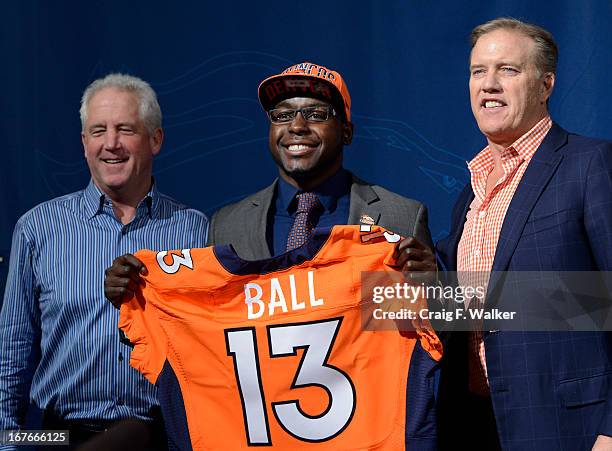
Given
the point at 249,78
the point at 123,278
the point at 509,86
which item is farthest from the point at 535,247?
the point at 249,78

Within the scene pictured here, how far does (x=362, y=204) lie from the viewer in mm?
2209

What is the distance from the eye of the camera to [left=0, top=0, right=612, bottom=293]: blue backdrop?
285 centimetres

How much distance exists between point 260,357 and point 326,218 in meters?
0.43

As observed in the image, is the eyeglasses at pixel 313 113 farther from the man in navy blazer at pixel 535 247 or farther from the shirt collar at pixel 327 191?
the man in navy blazer at pixel 535 247

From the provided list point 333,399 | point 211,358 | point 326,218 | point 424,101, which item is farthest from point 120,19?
point 333,399

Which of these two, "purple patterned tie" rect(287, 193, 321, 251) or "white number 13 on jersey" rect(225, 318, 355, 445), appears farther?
"purple patterned tie" rect(287, 193, 321, 251)

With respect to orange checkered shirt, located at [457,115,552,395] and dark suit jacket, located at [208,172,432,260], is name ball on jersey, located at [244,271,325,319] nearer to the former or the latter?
dark suit jacket, located at [208,172,432,260]

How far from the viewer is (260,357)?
6.70ft

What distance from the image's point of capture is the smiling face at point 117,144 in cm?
234

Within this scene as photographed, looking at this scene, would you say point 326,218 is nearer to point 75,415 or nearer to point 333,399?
point 333,399

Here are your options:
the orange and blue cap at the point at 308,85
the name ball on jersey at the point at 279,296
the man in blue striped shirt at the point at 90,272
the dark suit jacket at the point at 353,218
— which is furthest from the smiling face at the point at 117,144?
the name ball on jersey at the point at 279,296

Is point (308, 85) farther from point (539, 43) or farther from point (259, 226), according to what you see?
point (539, 43)

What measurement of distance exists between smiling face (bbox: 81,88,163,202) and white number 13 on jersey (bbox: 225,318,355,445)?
0.58 metres

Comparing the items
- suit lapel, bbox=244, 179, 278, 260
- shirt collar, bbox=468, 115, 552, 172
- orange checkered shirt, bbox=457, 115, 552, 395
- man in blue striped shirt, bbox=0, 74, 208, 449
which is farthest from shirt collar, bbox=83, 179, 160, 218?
shirt collar, bbox=468, 115, 552, 172
